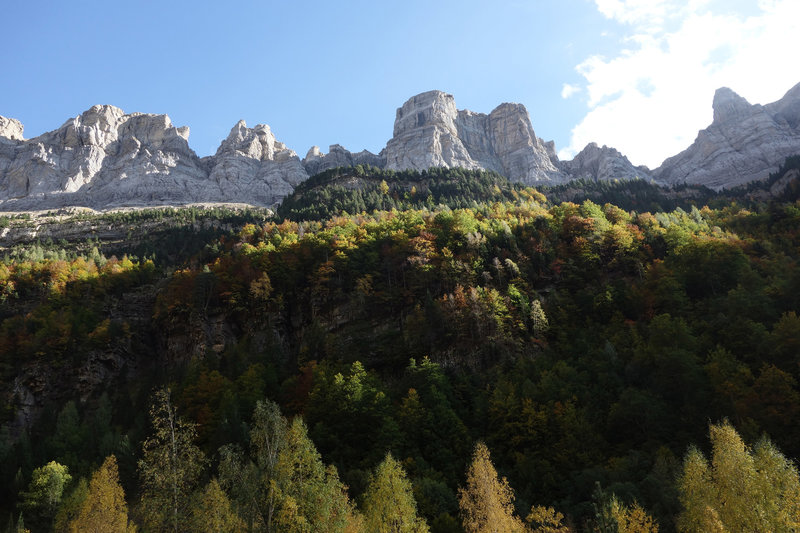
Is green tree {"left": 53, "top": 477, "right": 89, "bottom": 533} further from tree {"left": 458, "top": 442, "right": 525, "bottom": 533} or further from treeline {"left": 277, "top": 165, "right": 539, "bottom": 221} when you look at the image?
treeline {"left": 277, "top": 165, "right": 539, "bottom": 221}

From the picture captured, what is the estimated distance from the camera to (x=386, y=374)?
54.0m

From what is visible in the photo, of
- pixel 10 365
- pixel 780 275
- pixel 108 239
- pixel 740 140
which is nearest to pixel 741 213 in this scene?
pixel 780 275

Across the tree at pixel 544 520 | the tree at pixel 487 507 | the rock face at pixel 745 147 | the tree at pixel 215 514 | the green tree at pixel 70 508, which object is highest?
the rock face at pixel 745 147

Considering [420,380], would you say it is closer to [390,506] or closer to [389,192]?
[390,506]

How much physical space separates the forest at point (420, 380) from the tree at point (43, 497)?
0.22 metres

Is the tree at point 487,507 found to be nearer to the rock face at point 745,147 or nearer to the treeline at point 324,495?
the treeline at point 324,495

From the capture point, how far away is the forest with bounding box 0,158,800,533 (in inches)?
984

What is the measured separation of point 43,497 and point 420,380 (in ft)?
115

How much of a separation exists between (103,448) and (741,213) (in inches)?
4166

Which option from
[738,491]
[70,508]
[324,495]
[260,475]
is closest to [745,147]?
[738,491]

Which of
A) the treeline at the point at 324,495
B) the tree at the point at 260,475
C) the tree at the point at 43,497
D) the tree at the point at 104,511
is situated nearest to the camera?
the tree at the point at 260,475

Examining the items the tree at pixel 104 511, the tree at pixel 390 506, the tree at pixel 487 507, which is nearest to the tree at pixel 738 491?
the tree at pixel 487 507

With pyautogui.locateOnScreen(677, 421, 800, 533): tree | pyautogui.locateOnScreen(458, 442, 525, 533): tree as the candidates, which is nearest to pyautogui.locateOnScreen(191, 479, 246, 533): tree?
pyautogui.locateOnScreen(458, 442, 525, 533): tree

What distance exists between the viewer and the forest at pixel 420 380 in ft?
82.0
